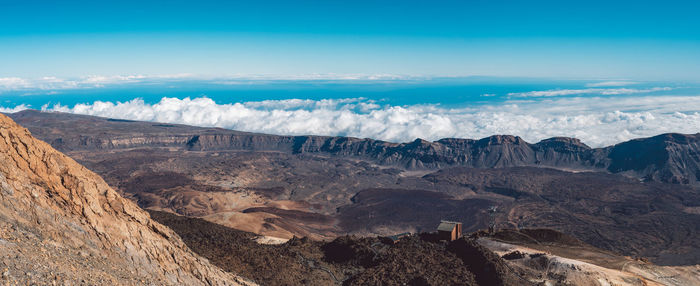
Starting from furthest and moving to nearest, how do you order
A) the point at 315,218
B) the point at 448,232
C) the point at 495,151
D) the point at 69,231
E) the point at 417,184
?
the point at 495,151, the point at 417,184, the point at 315,218, the point at 448,232, the point at 69,231

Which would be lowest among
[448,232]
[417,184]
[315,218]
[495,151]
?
[417,184]

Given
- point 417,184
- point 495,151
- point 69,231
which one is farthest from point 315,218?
point 495,151

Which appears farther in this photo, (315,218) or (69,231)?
(315,218)

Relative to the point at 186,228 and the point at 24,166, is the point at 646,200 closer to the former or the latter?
the point at 186,228

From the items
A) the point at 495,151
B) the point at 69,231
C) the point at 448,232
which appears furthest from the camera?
the point at 495,151

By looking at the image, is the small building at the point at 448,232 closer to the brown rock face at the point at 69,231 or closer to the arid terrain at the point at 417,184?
the brown rock face at the point at 69,231

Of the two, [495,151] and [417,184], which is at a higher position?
[495,151]

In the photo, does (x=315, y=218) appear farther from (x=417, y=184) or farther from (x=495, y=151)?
(x=495, y=151)

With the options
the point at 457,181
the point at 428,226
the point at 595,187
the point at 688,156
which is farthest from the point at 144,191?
the point at 688,156

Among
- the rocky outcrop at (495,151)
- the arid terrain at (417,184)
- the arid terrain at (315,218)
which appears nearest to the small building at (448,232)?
the arid terrain at (315,218)
